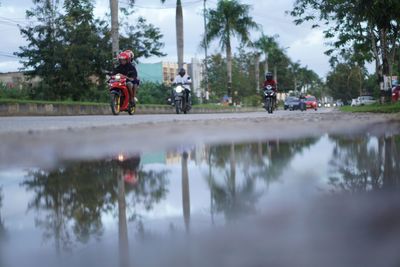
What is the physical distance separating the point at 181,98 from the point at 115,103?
4.56m

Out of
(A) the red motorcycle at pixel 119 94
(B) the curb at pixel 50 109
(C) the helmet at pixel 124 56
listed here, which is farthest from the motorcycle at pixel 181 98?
(C) the helmet at pixel 124 56

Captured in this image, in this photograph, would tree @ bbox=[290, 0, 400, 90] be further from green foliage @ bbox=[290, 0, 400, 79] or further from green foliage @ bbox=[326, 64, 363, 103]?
green foliage @ bbox=[326, 64, 363, 103]

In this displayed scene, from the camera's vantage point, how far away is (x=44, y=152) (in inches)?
175

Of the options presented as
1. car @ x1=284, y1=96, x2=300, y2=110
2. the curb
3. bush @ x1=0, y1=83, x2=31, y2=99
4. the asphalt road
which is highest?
bush @ x1=0, y1=83, x2=31, y2=99

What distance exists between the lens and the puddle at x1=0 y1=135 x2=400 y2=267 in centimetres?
157

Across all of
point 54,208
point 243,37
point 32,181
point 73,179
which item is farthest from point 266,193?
point 243,37

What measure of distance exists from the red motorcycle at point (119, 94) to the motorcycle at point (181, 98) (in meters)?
3.16

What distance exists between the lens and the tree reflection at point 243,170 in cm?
227

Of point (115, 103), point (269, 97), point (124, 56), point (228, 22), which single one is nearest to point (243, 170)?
point (124, 56)

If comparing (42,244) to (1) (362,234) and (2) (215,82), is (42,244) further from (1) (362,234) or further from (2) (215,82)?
(2) (215,82)

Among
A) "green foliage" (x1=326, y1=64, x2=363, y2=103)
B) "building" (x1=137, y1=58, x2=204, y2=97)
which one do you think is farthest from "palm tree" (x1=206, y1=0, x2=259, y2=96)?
"green foliage" (x1=326, y1=64, x2=363, y2=103)

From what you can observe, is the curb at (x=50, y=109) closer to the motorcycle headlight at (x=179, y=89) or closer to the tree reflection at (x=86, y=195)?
the motorcycle headlight at (x=179, y=89)

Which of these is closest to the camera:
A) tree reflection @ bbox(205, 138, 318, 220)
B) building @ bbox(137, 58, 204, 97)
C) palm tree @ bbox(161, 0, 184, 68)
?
tree reflection @ bbox(205, 138, 318, 220)

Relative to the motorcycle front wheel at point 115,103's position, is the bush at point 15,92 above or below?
above
